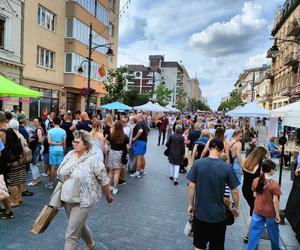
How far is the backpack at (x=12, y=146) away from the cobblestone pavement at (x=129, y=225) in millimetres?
1084

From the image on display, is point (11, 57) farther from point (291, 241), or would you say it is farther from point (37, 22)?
point (291, 241)

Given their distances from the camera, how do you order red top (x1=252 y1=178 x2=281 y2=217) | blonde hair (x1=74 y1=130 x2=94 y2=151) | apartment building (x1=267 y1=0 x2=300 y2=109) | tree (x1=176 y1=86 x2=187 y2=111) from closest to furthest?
blonde hair (x1=74 y1=130 x2=94 y2=151) < red top (x1=252 y1=178 x2=281 y2=217) < apartment building (x1=267 y1=0 x2=300 y2=109) < tree (x1=176 y1=86 x2=187 y2=111)

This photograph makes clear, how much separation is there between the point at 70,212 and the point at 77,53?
81.4 ft

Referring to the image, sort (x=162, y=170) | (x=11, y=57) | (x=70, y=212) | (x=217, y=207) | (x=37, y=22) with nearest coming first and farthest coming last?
(x=217, y=207), (x=70, y=212), (x=162, y=170), (x=11, y=57), (x=37, y=22)

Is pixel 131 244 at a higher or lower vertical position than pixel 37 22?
lower

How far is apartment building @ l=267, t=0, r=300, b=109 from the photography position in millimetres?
37719

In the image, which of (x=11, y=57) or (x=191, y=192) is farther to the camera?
(x=11, y=57)

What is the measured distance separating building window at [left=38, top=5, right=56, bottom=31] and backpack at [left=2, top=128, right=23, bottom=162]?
19843 millimetres

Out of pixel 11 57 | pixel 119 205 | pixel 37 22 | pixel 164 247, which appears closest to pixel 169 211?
A: pixel 119 205

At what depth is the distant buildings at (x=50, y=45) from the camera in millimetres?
20156

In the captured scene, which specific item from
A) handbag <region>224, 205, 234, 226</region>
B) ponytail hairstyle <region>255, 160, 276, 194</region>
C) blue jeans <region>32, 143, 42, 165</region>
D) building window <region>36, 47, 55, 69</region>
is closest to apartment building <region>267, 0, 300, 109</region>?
building window <region>36, 47, 55, 69</region>

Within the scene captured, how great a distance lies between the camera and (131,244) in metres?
4.86

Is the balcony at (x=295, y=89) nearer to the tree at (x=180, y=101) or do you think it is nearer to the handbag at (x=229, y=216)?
the handbag at (x=229, y=216)

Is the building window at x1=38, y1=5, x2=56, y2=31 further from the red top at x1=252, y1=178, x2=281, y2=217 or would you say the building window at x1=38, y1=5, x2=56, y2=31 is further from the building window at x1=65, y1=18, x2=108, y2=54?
the red top at x1=252, y1=178, x2=281, y2=217
